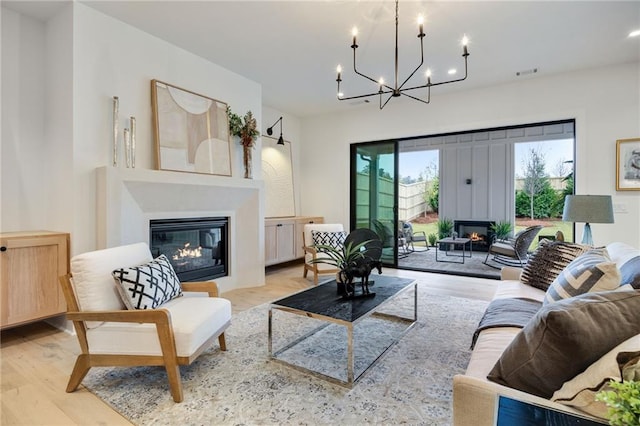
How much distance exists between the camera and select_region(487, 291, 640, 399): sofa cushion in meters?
1.02

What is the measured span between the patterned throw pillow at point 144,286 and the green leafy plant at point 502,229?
25.1ft

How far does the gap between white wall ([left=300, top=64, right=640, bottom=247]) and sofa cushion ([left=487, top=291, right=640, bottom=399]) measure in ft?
12.5

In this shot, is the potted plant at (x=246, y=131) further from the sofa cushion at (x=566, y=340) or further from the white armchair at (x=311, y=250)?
the sofa cushion at (x=566, y=340)

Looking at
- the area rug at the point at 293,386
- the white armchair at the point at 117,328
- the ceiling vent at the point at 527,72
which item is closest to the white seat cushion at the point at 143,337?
the white armchair at the point at 117,328

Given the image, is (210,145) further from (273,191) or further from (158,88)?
(273,191)

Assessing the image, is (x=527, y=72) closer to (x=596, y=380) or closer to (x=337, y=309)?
(x=337, y=309)

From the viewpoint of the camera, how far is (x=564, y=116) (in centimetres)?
425

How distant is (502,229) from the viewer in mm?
7832

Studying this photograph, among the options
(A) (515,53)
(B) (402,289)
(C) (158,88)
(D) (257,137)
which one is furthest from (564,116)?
(C) (158,88)

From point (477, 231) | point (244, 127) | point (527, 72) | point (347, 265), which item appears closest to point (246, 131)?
point (244, 127)

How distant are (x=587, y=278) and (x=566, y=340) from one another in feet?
3.36

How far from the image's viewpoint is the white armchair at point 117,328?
6.16 feet

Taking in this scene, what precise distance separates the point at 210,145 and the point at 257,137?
31.7 inches

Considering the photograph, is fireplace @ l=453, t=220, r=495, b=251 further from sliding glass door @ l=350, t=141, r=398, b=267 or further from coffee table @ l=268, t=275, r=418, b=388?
coffee table @ l=268, t=275, r=418, b=388
